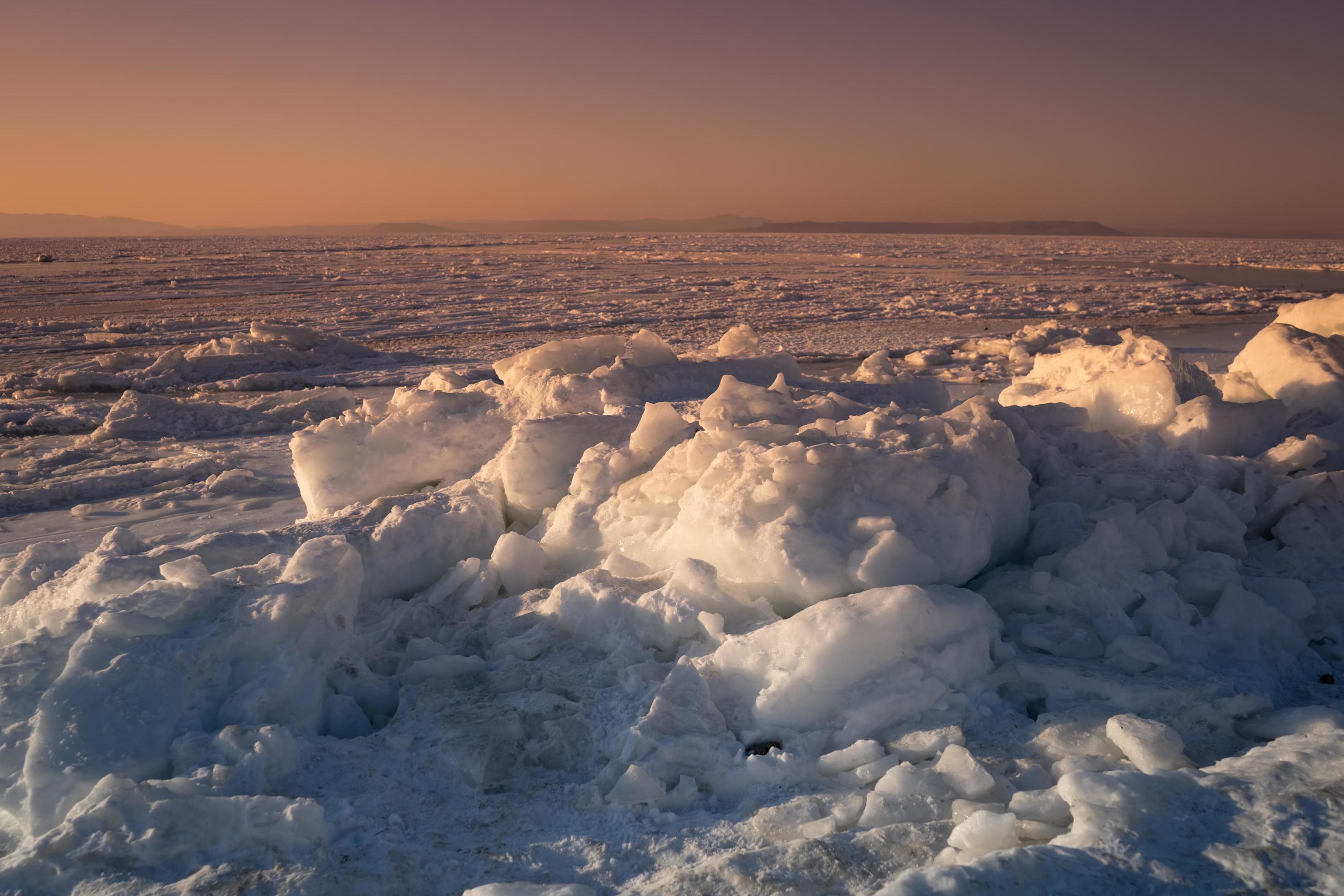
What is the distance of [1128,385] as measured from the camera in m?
5.48

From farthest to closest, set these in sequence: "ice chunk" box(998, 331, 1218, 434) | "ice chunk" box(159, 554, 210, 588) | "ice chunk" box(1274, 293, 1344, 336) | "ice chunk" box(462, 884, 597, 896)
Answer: "ice chunk" box(1274, 293, 1344, 336)
"ice chunk" box(998, 331, 1218, 434)
"ice chunk" box(159, 554, 210, 588)
"ice chunk" box(462, 884, 597, 896)

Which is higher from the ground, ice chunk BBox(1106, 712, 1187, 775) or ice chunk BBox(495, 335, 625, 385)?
ice chunk BBox(495, 335, 625, 385)

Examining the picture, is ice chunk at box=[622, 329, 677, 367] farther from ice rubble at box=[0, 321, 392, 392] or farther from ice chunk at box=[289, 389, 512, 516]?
ice rubble at box=[0, 321, 392, 392]

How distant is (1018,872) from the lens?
1921 millimetres

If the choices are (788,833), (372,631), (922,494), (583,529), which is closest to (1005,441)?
(922,494)

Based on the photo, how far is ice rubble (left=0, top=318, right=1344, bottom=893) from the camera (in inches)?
86.0

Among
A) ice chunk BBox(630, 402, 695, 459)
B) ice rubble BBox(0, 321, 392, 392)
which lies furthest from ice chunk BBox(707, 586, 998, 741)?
ice rubble BBox(0, 321, 392, 392)

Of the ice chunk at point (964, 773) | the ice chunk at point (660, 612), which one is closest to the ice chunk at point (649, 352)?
the ice chunk at point (660, 612)

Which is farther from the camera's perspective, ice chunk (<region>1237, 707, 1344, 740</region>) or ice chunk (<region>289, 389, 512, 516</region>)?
ice chunk (<region>289, 389, 512, 516</region>)

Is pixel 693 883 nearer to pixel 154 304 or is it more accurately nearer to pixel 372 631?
pixel 372 631

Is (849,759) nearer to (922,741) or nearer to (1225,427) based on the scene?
(922,741)

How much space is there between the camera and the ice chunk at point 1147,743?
96.3 inches

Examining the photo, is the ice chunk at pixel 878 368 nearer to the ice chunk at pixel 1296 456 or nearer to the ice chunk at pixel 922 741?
the ice chunk at pixel 1296 456

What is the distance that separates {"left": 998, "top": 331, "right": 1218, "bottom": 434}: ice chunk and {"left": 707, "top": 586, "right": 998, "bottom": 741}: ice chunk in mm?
3081
